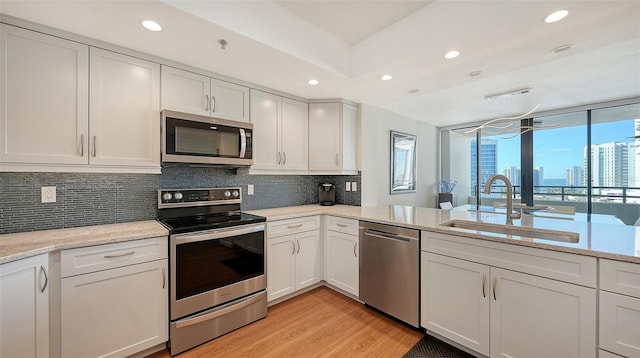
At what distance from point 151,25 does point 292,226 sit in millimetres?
1962

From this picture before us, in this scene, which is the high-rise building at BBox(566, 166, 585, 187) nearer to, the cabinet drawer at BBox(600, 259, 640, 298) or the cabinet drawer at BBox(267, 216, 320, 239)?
the cabinet drawer at BBox(600, 259, 640, 298)

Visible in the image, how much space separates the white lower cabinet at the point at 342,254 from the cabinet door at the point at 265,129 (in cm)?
94

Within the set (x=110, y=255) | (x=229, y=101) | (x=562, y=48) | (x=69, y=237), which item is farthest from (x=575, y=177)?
(x=69, y=237)

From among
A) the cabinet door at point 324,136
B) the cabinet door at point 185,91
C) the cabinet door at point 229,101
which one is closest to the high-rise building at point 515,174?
the cabinet door at point 324,136

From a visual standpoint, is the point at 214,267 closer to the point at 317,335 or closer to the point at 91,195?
the point at 317,335

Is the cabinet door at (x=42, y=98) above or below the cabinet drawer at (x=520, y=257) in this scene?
above

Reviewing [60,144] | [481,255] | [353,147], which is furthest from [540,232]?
[60,144]

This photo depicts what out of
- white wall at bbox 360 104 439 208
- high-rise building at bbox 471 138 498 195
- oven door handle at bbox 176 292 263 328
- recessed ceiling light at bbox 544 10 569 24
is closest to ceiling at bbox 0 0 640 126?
recessed ceiling light at bbox 544 10 569 24

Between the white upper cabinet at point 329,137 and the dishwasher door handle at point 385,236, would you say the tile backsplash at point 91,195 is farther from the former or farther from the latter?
the dishwasher door handle at point 385,236

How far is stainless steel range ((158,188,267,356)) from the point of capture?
1.89 m

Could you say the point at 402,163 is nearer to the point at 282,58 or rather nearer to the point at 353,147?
the point at 353,147

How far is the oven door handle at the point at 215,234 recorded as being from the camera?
1.87 m

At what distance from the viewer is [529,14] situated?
1527 mm

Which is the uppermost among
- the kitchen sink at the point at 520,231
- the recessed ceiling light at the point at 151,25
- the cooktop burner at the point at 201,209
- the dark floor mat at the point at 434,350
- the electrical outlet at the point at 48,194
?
the recessed ceiling light at the point at 151,25
